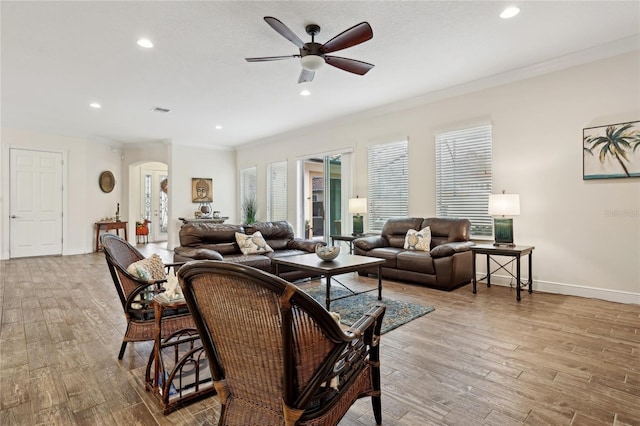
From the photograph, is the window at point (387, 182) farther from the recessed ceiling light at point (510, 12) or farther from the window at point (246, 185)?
the window at point (246, 185)

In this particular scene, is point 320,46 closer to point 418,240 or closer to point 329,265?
point 329,265

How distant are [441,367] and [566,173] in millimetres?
3346

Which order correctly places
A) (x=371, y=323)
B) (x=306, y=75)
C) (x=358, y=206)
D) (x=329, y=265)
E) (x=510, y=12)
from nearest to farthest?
(x=371, y=323) < (x=510, y=12) < (x=329, y=265) < (x=306, y=75) < (x=358, y=206)

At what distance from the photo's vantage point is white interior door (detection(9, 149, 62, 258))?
7168 mm

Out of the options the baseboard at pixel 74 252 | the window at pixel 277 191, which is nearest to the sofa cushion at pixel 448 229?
the window at pixel 277 191

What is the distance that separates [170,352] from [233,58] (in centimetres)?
332

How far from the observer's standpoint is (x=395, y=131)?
5.92 meters

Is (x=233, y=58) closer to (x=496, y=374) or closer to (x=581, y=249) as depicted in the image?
(x=496, y=374)

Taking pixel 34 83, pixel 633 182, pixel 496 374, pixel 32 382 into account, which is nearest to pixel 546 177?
pixel 633 182

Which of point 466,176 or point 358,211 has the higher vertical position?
point 466,176

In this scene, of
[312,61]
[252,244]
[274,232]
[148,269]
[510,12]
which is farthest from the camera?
[274,232]

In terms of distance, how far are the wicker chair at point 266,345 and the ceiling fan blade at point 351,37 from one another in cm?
247

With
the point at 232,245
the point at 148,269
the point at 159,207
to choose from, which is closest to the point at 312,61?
the point at 148,269

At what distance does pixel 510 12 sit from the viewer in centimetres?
314
